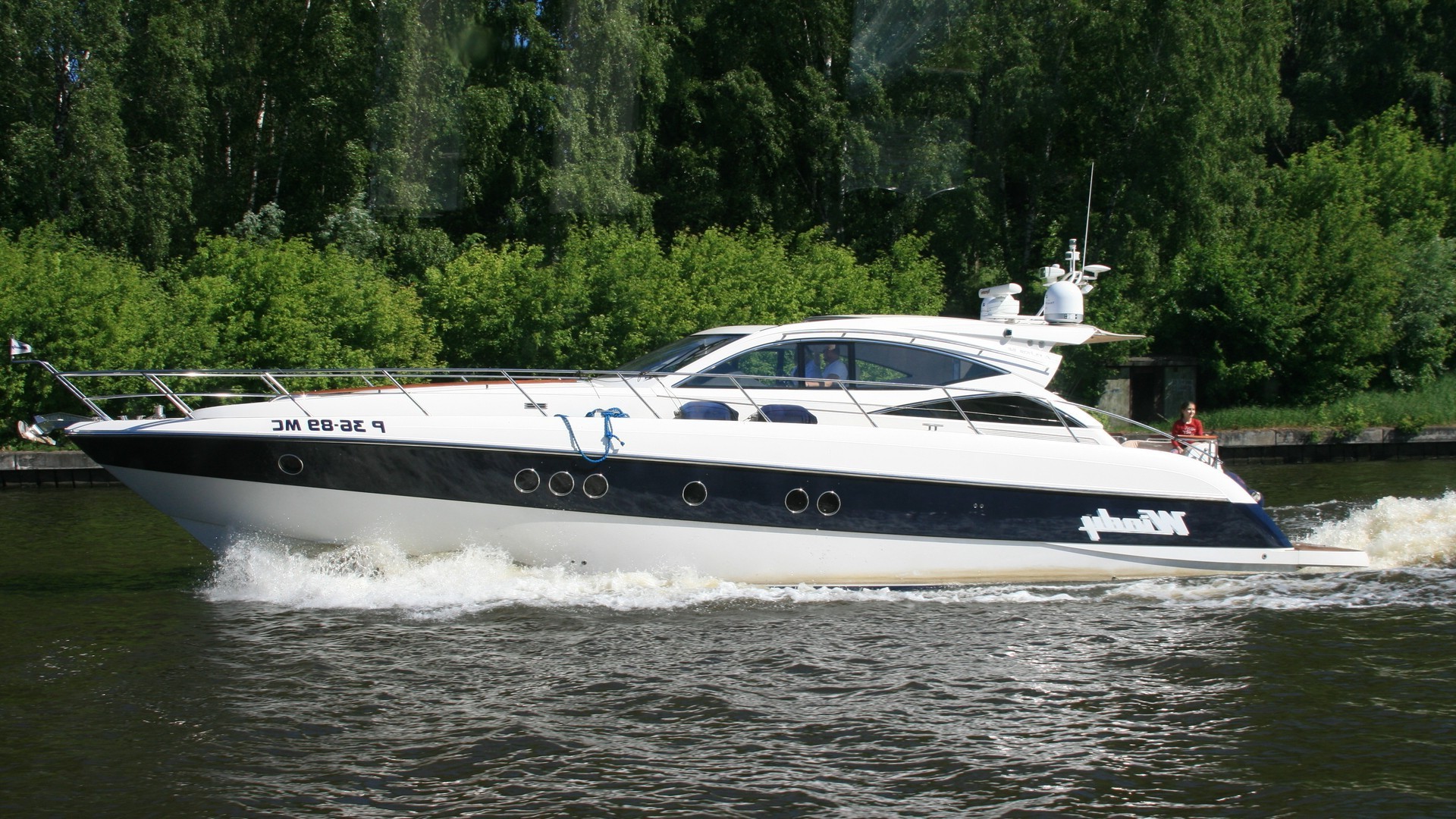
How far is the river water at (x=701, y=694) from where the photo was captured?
6.43m

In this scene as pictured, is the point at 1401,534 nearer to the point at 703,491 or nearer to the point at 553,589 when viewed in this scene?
the point at 703,491

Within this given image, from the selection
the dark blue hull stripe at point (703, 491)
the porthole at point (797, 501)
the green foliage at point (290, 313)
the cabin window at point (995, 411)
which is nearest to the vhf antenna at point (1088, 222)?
the cabin window at point (995, 411)

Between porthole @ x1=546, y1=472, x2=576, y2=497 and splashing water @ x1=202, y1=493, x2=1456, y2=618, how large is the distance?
0.68m

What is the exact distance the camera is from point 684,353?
11.7 metres

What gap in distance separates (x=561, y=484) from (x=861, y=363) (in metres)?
3.27

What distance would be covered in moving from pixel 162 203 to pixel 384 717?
22.2m

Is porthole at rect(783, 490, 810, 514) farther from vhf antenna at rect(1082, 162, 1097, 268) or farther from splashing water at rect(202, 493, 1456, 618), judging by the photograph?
vhf antenna at rect(1082, 162, 1097, 268)

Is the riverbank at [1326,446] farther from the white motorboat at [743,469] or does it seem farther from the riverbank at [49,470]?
the riverbank at [49,470]

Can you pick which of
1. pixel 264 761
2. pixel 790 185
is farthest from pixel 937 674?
pixel 790 185

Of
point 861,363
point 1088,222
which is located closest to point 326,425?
point 861,363

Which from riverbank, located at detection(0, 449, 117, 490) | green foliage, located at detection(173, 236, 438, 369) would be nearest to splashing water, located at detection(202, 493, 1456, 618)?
riverbank, located at detection(0, 449, 117, 490)

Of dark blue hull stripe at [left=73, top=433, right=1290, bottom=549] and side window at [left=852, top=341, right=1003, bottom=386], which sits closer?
dark blue hull stripe at [left=73, top=433, right=1290, bottom=549]

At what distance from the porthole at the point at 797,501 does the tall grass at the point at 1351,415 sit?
1854 centimetres

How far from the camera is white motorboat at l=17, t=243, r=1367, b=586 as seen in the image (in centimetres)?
962
